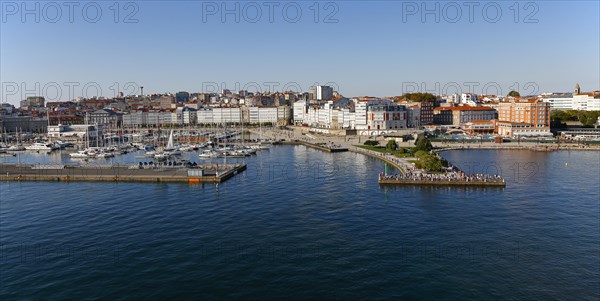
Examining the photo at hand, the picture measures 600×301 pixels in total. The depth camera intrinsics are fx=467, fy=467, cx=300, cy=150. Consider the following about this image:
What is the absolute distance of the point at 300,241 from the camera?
19000 millimetres

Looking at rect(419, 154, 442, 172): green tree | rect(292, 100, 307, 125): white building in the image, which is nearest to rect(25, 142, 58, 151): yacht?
rect(419, 154, 442, 172): green tree

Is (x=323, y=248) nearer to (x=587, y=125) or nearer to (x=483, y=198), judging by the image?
(x=483, y=198)

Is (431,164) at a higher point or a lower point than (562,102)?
lower

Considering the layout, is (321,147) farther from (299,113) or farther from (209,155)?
(299,113)

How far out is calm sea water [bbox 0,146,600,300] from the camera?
14820 millimetres

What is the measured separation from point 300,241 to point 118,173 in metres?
21.9

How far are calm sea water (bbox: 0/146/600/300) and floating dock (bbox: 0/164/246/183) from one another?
5.63ft

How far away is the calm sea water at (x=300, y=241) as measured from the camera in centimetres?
1482

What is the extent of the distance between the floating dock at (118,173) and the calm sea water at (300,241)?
1717mm

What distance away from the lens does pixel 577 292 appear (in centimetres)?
1445

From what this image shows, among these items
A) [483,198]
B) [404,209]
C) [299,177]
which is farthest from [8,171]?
[483,198]

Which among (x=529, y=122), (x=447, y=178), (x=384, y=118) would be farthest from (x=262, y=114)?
(x=447, y=178)

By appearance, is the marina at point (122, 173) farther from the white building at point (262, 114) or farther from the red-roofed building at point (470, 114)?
the white building at point (262, 114)

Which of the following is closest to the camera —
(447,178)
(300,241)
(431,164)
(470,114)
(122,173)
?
(300,241)
